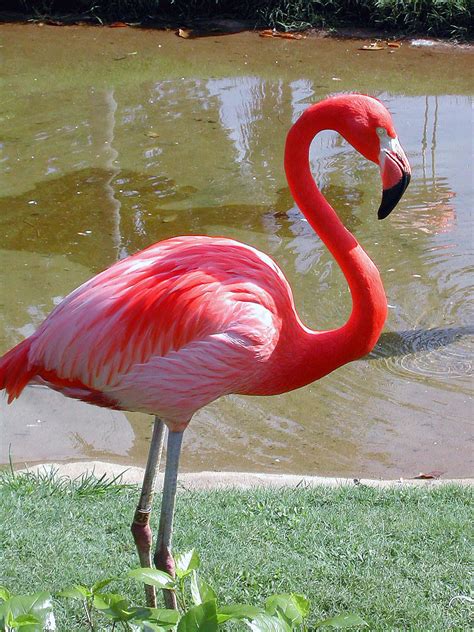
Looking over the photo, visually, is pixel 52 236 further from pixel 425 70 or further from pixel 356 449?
pixel 425 70

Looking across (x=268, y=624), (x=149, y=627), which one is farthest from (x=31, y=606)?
(x=268, y=624)

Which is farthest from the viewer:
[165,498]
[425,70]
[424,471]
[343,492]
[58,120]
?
[425,70]

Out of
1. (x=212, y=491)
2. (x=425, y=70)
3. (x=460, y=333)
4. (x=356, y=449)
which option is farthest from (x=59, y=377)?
(x=425, y=70)

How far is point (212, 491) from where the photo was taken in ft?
13.7

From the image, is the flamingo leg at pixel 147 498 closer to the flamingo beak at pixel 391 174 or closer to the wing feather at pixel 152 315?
the wing feather at pixel 152 315

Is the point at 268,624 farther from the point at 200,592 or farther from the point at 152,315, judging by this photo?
the point at 152,315

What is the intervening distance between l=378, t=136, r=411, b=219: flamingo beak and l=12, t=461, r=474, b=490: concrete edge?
5.59ft

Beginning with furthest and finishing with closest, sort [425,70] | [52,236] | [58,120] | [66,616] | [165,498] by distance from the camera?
[425,70]
[58,120]
[52,236]
[66,616]
[165,498]

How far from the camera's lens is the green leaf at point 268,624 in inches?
66.4

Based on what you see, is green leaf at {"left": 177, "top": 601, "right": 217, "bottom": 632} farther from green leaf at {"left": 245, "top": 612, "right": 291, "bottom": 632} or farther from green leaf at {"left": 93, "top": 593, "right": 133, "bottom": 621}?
green leaf at {"left": 93, "top": 593, "right": 133, "bottom": 621}

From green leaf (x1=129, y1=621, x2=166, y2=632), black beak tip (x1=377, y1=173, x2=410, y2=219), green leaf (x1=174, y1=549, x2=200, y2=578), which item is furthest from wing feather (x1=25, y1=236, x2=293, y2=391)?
green leaf (x1=129, y1=621, x2=166, y2=632)

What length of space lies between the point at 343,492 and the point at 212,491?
568 mm

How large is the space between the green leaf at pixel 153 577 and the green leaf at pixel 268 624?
0.83 ft

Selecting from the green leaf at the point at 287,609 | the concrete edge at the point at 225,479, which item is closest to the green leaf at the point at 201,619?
the green leaf at the point at 287,609
